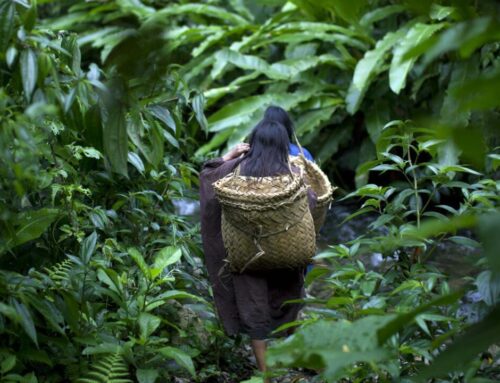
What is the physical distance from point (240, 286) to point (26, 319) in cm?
164

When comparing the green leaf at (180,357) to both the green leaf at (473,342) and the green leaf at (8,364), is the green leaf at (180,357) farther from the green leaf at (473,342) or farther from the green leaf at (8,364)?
the green leaf at (473,342)

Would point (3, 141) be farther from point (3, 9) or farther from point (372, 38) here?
point (372, 38)

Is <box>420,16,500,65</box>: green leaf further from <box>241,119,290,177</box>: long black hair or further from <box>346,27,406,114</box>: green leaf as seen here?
<box>346,27,406,114</box>: green leaf

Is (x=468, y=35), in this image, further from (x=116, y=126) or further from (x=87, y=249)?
(x=87, y=249)

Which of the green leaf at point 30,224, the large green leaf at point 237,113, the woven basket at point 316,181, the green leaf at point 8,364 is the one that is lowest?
the large green leaf at point 237,113

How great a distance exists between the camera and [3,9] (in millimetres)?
2186

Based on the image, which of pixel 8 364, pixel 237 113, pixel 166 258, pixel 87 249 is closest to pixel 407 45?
pixel 237 113

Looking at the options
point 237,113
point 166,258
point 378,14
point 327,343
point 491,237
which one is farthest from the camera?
point 378,14

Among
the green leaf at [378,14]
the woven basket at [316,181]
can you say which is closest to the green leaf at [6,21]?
the woven basket at [316,181]

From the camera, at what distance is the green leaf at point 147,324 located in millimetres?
3148

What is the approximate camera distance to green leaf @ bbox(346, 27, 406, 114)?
7.22 m

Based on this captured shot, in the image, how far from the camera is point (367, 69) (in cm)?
727

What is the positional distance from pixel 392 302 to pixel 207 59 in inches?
245

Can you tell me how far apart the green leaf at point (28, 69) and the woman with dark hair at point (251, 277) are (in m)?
1.66
